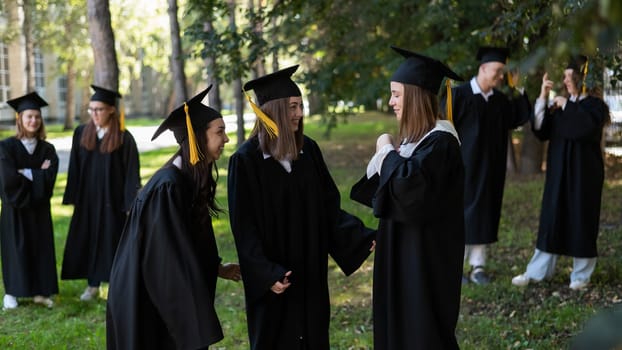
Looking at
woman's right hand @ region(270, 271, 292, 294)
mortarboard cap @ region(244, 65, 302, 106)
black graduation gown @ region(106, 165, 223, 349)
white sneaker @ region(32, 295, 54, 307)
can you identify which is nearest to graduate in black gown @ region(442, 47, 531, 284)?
mortarboard cap @ region(244, 65, 302, 106)

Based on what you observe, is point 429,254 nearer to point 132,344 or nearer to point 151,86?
point 132,344

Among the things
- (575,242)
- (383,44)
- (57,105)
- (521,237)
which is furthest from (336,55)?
(57,105)

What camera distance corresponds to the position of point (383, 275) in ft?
13.1

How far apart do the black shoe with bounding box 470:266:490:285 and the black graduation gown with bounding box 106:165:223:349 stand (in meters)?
3.98

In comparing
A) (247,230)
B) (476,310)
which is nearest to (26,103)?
(247,230)

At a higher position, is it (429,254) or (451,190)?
(451,190)

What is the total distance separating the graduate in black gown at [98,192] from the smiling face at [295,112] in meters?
3.07

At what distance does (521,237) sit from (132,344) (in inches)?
259

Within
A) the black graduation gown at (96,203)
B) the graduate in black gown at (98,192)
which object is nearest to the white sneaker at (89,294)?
the graduate in black gown at (98,192)

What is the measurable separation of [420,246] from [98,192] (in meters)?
4.03

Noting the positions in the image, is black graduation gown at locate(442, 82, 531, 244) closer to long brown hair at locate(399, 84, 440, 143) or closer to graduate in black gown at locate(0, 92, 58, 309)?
long brown hair at locate(399, 84, 440, 143)

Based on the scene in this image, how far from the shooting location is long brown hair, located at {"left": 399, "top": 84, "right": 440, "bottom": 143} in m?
3.82

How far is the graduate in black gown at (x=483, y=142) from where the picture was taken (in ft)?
22.3

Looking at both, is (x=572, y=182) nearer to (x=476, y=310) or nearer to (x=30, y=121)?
(x=476, y=310)
